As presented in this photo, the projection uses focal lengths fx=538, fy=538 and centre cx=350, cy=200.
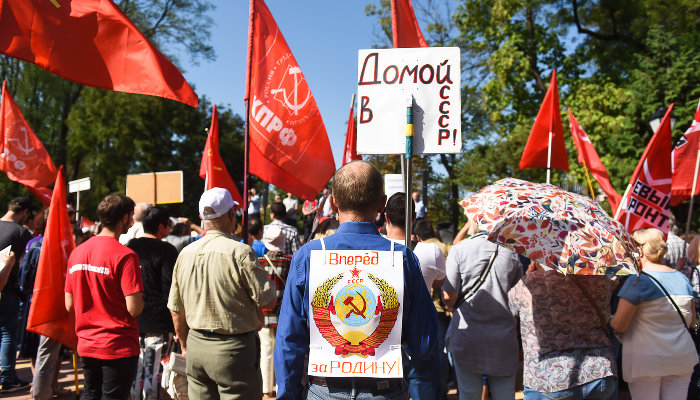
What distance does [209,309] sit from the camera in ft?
12.0

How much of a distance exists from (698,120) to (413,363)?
680 cm

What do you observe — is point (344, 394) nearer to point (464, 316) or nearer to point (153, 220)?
point (464, 316)

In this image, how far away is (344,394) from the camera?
2.27 meters

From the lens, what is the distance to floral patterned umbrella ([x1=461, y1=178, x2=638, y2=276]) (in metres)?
2.74

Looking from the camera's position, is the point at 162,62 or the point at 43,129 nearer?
the point at 162,62

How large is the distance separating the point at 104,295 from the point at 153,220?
114 centimetres

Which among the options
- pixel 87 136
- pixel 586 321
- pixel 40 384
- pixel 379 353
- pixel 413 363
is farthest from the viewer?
pixel 87 136

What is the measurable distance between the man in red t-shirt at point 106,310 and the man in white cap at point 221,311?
1.27 ft

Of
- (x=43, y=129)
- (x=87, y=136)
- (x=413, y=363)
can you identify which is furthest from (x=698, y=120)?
(x=43, y=129)

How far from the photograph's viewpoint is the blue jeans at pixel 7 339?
6305mm

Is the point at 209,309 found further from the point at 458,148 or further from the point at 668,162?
the point at 668,162

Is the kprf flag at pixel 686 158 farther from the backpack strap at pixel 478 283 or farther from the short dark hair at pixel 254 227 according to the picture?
the short dark hair at pixel 254 227

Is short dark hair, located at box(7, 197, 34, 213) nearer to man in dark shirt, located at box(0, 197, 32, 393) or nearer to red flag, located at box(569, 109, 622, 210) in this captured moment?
man in dark shirt, located at box(0, 197, 32, 393)

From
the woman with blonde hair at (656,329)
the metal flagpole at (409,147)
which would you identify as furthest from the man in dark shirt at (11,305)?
the woman with blonde hair at (656,329)
